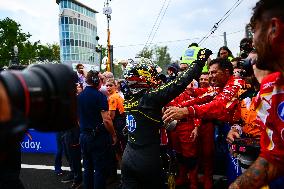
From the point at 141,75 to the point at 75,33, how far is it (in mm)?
74529

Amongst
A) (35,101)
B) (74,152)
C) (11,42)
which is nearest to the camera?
(35,101)

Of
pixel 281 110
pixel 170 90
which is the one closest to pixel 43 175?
pixel 170 90

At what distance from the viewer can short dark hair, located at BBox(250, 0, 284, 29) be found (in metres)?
1.52

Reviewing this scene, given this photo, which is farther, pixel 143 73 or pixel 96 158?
pixel 96 158

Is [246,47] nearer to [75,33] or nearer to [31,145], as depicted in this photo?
[31,145]

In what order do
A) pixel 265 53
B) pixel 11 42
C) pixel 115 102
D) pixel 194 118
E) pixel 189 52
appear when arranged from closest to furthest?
pixel 265 53 → pixel 194 118 → pixel 189 52 → pixel 115 102 → pixel 11 42

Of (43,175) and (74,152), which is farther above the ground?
(74,152)

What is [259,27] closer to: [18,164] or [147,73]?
[147,73]

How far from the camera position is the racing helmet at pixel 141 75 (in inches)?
134

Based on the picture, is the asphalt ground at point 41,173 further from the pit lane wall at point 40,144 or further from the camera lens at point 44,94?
the camera lens at point 44,94

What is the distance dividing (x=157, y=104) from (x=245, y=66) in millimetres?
1090

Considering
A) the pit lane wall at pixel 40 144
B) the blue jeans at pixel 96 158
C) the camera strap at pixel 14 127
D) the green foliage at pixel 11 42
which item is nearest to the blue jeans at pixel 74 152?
the blue jeans at pixel 96 158

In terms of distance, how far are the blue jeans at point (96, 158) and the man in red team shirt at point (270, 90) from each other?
3125 mm

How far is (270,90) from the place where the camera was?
5.60 ft
